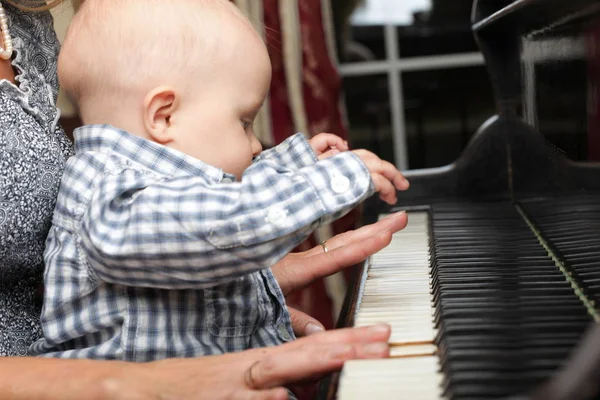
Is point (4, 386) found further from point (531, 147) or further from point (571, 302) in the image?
point (531, 147)

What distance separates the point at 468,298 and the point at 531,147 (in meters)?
0.59

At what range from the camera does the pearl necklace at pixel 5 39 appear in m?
1.22

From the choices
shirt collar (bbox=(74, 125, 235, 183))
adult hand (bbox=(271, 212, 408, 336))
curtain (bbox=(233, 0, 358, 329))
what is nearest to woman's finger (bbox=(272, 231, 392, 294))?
adult hand (bbox=(271, 212, 408, 336))

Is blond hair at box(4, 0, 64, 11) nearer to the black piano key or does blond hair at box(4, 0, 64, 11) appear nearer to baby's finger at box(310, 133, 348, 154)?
baby's finger at box(310, 133, 348, 154)

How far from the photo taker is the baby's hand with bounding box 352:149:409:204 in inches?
39.9

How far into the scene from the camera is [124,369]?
2.78 ft

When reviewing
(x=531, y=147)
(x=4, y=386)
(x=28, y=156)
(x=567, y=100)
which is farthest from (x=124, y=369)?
(x=531, y=147)

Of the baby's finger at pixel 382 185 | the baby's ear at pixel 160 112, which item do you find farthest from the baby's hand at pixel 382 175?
the baby's ear at pixel 160 112

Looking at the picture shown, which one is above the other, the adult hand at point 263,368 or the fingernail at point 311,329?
the adult hand at point 263,368

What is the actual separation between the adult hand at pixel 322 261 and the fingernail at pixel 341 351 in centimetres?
37

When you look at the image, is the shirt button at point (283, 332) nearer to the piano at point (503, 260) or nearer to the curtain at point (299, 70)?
the piano at point (503, 260)

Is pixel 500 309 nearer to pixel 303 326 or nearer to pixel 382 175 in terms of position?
pixel 382 175

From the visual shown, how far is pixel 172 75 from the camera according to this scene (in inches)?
40.1

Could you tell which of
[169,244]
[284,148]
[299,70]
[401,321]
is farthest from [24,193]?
[299,70]
